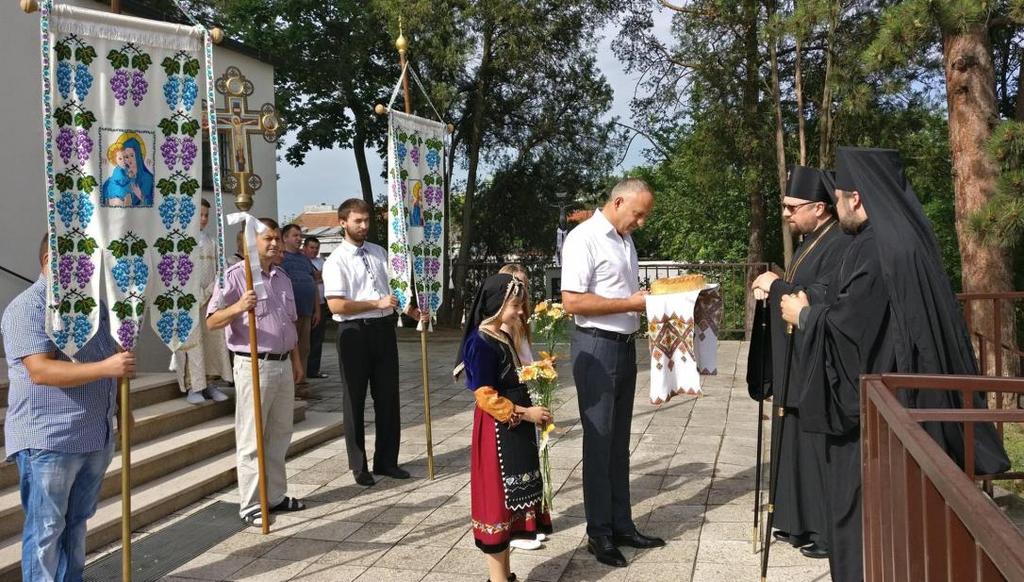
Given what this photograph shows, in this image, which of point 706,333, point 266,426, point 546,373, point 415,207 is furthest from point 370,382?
point 706,333

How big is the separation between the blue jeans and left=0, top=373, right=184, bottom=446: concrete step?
114 inches

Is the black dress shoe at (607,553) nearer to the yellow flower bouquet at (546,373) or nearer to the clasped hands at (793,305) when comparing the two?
the yellow flower bouquet at (546,373)

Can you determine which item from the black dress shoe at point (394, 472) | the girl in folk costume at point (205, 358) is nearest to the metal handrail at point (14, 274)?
the girl in folk costume at point (205, 358)

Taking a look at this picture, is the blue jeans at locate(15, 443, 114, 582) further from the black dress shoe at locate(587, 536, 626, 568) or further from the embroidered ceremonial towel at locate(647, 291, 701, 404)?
the embroidered ceremonial towel at locate(647, 291, 701, 404)

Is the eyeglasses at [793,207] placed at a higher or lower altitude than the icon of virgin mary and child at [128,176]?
lower

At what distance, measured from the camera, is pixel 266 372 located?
17.9ft

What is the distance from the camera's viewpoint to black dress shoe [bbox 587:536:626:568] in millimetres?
4586

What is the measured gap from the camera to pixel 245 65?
11.0 meters

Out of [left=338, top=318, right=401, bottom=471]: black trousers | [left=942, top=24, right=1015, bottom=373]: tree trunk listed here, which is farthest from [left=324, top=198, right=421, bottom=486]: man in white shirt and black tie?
[left=942, top=24, right=1015, bottom=373]: tree trunk

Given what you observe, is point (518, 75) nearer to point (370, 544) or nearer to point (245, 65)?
point (245, 65)

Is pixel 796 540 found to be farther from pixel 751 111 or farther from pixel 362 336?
pixel 751 111

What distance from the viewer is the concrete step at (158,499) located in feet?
15.1

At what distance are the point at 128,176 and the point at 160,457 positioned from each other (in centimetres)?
288

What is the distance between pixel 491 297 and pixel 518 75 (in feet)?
49.7
